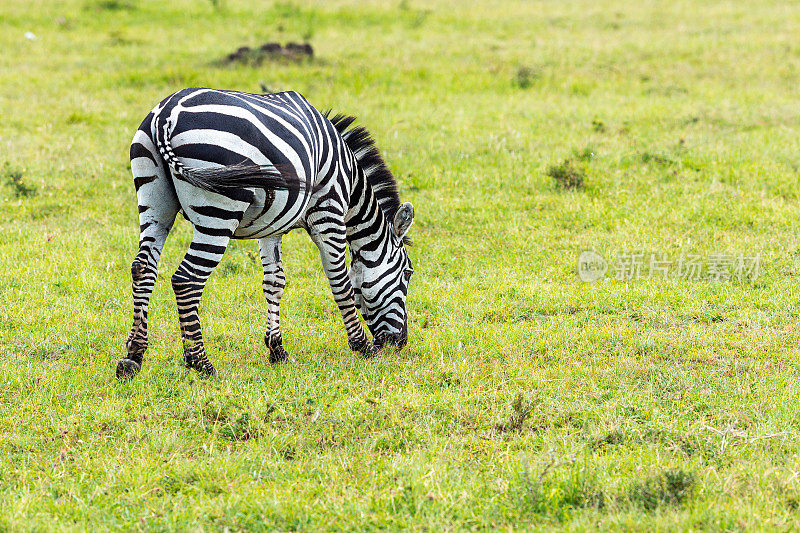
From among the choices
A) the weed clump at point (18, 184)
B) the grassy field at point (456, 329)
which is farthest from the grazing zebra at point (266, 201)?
the weed clump at point (18, 184)

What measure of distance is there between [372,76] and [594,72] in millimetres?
5275

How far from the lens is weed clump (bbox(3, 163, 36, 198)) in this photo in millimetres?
11555

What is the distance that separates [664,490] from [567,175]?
790 centimetres

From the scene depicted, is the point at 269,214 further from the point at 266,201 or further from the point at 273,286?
the point at 273,286

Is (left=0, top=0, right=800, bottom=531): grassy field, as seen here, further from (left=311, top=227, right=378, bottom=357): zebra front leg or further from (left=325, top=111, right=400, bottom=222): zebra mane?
(left=325, top=111, right=400, bottom=222): zebra mane

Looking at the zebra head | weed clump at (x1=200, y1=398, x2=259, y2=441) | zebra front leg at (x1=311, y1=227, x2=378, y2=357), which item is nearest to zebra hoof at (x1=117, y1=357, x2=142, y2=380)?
weed clump at (x1=200, y1=398, x2=259, y2=441)

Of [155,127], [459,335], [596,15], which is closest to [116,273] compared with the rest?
[155,127]

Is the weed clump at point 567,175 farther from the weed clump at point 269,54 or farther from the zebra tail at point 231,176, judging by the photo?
the weed clump at point 269,54

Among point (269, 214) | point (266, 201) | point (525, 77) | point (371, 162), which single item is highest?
point (525, 77)

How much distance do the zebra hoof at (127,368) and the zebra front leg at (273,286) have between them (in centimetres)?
123

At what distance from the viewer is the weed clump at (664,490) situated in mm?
4621

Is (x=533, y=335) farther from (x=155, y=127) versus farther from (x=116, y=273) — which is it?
(x=116, y=273)

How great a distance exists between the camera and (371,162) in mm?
7832
